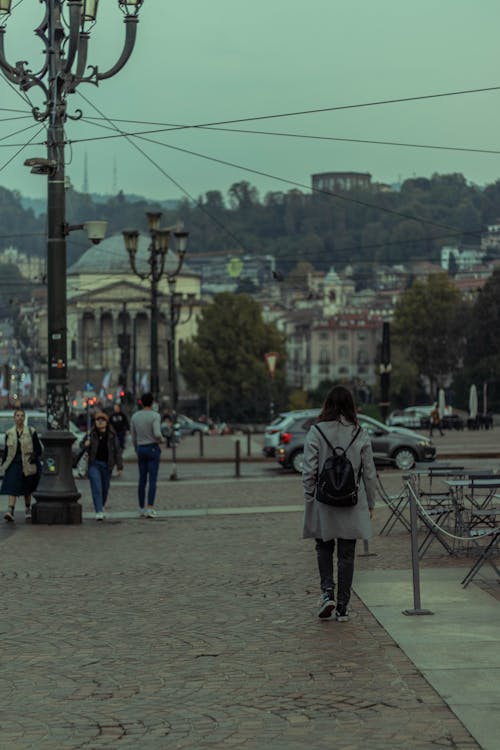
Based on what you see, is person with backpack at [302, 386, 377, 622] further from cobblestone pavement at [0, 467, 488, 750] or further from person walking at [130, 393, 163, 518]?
person walking at [130, 393, 163, 518]

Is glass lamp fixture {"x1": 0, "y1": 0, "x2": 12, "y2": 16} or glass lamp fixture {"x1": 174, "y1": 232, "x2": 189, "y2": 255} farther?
glass lamp fixture {"x1": 174, "y1": 232, "x2": 189, "y2": 255}

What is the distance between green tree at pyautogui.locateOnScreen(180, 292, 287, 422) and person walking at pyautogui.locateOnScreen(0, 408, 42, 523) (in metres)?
109

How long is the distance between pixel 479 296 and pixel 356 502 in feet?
369

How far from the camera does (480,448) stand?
47688mm

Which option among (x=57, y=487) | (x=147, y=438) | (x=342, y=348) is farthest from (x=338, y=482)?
(x=342, y=348)

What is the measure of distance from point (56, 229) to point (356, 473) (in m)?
10.5

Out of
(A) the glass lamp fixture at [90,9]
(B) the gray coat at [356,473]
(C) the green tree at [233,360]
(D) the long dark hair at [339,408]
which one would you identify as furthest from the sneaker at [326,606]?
(C) the green tree at [233,360]

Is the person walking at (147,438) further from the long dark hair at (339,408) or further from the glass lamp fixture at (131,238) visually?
the glass lamp fixture at (131,238)

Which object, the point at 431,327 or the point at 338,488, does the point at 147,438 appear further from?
the point at 431,327

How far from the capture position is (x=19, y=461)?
2198 centimetres

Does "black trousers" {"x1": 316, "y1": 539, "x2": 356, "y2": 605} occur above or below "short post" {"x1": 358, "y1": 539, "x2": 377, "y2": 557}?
above

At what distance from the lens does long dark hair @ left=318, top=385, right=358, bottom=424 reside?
1178 centimetres

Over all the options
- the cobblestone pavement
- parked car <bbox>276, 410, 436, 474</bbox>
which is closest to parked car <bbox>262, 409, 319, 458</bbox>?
parked car <bbox>276, 410, 436, 474</bbox>

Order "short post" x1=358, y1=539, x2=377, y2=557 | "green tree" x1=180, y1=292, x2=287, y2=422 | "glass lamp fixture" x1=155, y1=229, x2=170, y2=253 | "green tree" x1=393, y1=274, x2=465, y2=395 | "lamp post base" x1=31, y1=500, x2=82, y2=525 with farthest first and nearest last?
1. "green tree" x1=393, y1=274, x2=465, y2=395
2. "green tree" x1=180, y1=292, x2=287, y2=422
3. "glass lamp fixture" x1=155, y1=229, x2=170, y2=253
4. "lamp post base" x1=31, y1=500, x2=82, y2=525
5. "short post" x1=358, y1=539, x2=377, y2=557
